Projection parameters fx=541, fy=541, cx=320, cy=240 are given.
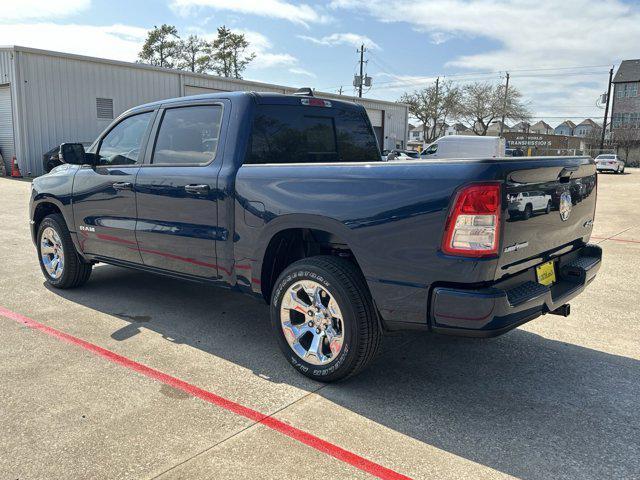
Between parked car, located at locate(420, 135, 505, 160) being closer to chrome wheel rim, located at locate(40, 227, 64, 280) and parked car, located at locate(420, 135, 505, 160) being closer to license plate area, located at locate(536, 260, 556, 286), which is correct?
chrome wheel rim, located at locate(40, 227, 64, 280)

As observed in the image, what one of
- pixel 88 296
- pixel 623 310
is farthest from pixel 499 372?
pixel 88 296

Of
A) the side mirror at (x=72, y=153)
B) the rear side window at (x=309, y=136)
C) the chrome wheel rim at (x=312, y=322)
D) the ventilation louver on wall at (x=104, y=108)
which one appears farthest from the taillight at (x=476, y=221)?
the ventilation louver on wall at (x=104, y=108)

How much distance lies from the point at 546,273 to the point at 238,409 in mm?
2082

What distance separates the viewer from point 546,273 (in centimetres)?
342

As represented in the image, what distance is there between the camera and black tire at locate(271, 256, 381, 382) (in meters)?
3.27

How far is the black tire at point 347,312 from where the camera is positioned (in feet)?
10.7

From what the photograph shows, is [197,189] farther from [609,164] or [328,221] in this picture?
[609,164]

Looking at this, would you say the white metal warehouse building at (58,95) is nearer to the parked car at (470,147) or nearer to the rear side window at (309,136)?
the parked car at (470,147)

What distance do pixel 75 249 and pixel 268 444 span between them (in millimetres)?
3654

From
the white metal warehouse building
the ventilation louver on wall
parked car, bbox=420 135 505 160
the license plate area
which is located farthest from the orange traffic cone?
the license plate area

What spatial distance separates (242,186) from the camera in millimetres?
3832

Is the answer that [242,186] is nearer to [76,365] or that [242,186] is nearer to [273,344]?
[273,344]

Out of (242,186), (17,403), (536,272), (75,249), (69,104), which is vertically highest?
(69,104)

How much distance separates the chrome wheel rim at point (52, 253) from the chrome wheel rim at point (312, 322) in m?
3.17
